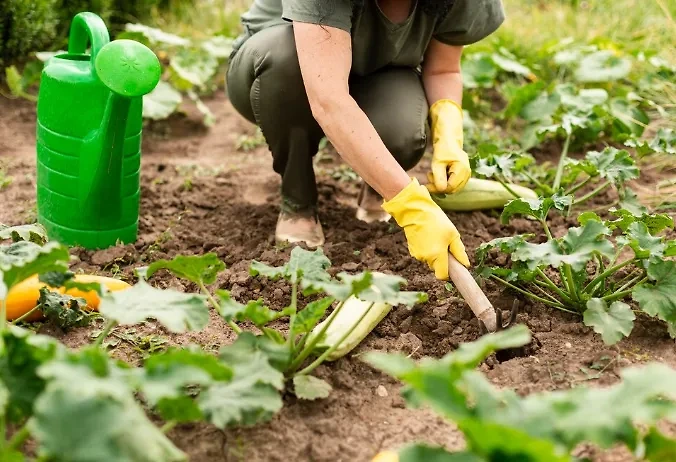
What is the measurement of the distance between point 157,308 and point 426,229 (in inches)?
32.3

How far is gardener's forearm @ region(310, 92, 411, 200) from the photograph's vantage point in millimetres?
2299

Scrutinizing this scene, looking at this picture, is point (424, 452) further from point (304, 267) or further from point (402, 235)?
point (402, 235)

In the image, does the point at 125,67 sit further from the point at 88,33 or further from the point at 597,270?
the point at 597,270

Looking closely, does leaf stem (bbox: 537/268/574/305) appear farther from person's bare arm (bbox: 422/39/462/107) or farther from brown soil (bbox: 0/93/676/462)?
person's bare arm (bbox: 422/39/462/107)

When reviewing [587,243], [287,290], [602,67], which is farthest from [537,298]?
[602,67]

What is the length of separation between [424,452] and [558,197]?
1.22 metres

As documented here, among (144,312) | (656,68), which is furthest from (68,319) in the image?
(656,68)

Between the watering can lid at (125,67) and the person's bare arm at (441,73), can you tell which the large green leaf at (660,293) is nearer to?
the person's bare arm at (441,73)

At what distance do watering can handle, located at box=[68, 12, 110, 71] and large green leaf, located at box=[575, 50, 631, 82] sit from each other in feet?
7.21

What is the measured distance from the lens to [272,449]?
1759mm

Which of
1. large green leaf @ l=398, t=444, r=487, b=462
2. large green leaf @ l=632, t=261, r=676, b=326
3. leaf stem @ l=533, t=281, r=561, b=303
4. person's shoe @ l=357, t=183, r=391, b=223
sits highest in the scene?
large green leaf @ l=398, t=444, r=487, b=462

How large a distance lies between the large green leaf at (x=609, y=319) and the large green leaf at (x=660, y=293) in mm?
47

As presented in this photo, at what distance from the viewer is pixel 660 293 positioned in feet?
6.86

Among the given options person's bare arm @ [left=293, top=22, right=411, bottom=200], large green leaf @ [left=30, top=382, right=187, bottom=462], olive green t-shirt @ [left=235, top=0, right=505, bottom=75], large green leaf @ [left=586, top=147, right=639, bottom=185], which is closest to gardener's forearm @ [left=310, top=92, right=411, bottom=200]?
person's bare arm @ [left=293, top=22, right=411, bottom=200]
